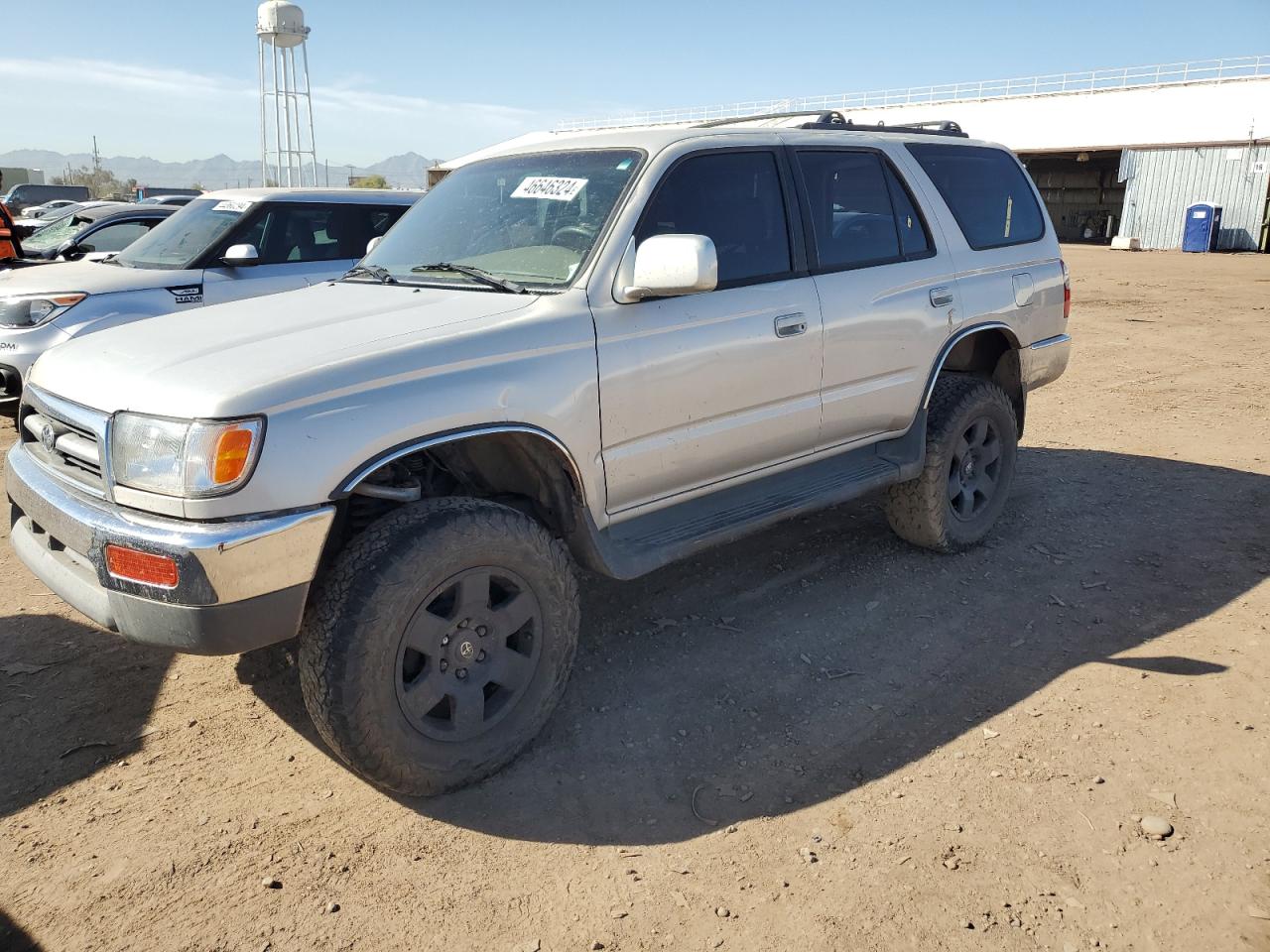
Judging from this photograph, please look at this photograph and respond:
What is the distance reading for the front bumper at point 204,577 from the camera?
8.28ft

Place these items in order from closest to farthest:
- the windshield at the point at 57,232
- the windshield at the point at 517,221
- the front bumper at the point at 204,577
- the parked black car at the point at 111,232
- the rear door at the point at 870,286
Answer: the front bumper at the point at 204,577
the windshield at the point at 517,221
the rear door at the point at 870,286
the parked black car at the point at 111,232
the windshield at the point at 57,232

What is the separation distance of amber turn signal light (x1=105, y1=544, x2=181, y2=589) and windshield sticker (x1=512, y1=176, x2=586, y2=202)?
1.93 metres

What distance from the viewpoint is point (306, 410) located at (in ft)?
8.67

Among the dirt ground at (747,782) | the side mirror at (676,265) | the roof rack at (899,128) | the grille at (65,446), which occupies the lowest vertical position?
the dirt ground at (747,782)

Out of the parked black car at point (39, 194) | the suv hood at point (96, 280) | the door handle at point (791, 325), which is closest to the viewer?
the door handle at point (791, 325)

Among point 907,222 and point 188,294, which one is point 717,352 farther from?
point 188,294

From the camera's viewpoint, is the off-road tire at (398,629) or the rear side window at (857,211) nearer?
the off-road tire at (398,629)

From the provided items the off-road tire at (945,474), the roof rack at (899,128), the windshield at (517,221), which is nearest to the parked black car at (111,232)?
the windshield at (517,221)

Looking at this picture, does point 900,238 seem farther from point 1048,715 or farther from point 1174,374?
point 1174,374

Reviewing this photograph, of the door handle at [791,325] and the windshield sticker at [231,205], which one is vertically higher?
the windshield sticker at [231,205]

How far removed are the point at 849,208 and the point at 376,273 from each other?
2.08m

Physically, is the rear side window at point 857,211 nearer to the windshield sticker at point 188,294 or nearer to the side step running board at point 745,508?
the side step running board at point 745,508

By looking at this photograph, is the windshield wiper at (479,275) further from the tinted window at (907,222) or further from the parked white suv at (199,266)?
the parked white suv at (199,266)

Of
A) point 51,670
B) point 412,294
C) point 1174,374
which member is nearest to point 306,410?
point 412,294
